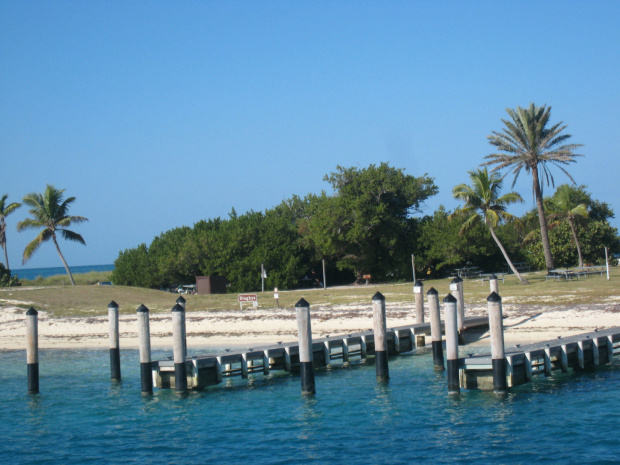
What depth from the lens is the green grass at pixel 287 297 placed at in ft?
95.3

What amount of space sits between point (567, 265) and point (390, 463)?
142ft

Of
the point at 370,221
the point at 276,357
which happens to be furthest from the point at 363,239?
the point at 276,357

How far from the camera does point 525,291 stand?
1252 inches

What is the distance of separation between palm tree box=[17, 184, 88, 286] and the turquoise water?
32846 millimetres

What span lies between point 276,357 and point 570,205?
3664 centimetres

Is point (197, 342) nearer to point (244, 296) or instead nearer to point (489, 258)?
point (244, 296)

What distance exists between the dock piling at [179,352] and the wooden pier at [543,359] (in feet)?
22.4

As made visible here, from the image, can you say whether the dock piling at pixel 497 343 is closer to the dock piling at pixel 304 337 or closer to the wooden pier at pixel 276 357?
the dock piling at pixel 304 337

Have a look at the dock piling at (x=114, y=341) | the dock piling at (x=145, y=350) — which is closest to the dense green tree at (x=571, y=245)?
the dock piling at (x=114, y=341)

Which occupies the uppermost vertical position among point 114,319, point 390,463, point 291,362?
point 114,319

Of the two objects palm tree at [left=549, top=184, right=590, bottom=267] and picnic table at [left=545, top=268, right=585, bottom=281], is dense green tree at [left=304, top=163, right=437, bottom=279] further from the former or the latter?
picnic table at [left=545, top=268, right=585, bottom=281]

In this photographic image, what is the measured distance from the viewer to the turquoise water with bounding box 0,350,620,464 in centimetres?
1280

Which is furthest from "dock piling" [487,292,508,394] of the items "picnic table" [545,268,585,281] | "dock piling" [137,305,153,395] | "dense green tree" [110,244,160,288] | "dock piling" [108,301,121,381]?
"dense green tree" [110,244,160,288]

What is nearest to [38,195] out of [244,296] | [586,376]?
[244,296]
